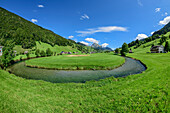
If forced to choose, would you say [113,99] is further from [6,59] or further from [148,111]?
[6,59]

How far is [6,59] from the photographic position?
1126 inches

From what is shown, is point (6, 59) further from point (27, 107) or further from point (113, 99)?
point (113, 99)

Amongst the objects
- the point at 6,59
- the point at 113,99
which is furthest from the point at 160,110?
the point at 6,59

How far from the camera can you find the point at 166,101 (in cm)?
Result: 673

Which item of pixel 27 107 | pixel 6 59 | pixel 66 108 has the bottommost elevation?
pixel 66 108

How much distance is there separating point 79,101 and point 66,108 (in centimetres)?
164

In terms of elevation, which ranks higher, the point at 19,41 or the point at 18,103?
the point at 19,41

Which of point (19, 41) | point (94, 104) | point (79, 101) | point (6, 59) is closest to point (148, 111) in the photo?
point (94, 104)

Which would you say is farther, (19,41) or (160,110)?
(19,41)

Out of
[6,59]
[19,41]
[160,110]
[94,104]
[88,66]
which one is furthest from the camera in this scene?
[19,41]

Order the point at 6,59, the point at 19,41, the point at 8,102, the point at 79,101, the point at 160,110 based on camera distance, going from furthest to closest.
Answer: the point at 19,41, the point at 6,59, the point at 79,101, the point at 8,102, the point at 160,110

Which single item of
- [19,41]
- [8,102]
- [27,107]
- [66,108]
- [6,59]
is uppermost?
[19,41]

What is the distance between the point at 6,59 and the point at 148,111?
141ft

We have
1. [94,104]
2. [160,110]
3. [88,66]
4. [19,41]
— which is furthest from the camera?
[19,41]
